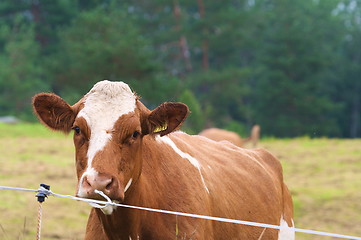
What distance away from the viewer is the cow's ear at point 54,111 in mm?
4375

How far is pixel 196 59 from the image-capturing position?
163 feet

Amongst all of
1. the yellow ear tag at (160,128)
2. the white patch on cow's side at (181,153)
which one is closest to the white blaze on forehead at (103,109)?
the yellow ear tag at (160,128)

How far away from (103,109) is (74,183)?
34.4ft

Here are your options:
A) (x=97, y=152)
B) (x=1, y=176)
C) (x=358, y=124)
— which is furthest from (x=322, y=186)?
(x=358, y=124)

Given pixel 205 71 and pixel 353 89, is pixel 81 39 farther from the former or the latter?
pixel 353 89

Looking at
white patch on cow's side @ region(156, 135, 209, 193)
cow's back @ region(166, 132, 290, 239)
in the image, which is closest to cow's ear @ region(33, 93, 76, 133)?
white patch on cow's side @ region(156, 135, 209, 193)

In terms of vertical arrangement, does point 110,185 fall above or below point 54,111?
below

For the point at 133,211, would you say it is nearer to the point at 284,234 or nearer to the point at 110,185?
the point at 110,185

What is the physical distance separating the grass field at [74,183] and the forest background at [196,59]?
14.7m

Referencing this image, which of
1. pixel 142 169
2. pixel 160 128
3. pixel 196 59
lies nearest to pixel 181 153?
pixel 142 169

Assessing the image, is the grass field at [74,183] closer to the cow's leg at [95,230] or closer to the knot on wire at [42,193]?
the cow's leg at [95,230]

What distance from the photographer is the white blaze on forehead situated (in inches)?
157

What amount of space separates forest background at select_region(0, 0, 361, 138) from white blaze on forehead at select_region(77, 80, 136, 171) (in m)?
29.8

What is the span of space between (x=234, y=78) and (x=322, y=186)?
30.0 m
